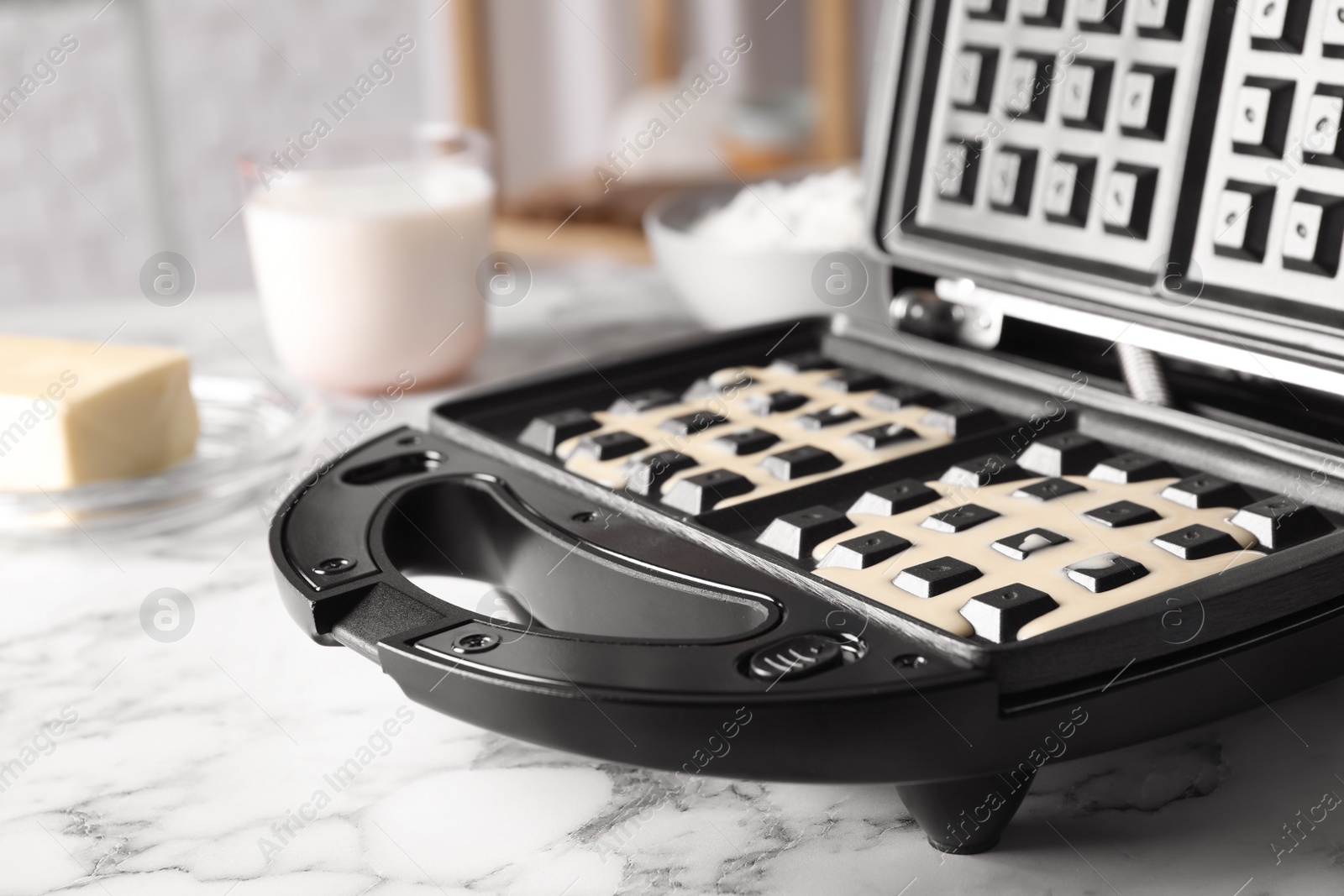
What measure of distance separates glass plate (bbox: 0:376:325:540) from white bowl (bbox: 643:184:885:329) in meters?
0.37

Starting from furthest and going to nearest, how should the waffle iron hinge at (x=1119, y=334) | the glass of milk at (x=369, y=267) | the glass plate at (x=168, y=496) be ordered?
1. the glass of milk at (x=369, y=267)
2. the glass plate at (x=168, y=496)
3. the waffle iron hinge at (x=1119, y=334)

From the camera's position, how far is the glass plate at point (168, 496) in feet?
3.03

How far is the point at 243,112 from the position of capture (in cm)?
316

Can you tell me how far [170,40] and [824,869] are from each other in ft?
9.66

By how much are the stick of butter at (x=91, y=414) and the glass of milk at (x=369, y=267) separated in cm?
19

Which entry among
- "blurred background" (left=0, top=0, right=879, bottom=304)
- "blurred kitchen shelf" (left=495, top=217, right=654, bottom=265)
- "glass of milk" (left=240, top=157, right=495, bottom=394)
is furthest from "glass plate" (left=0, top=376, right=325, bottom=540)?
"blurred background" (left=0, top=0, right=879, bottom=304)

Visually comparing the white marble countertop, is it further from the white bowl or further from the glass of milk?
the white bowl

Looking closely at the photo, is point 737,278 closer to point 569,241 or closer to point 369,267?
point 369,267

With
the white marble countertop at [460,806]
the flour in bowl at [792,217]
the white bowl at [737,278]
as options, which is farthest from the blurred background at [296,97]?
the white marble countertop at [460,806]

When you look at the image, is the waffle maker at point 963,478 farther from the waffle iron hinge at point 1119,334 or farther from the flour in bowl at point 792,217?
the flour in bowl at point 792,217

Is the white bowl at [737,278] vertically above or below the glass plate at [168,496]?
above

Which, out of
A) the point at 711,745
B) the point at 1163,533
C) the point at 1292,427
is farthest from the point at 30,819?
the point at 1292,427

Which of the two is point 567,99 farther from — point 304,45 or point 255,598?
point 255,598

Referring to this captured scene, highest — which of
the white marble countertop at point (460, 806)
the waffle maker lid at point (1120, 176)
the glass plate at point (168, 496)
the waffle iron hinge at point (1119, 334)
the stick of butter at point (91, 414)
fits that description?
the waffle maker lid at point (1120, 176)
